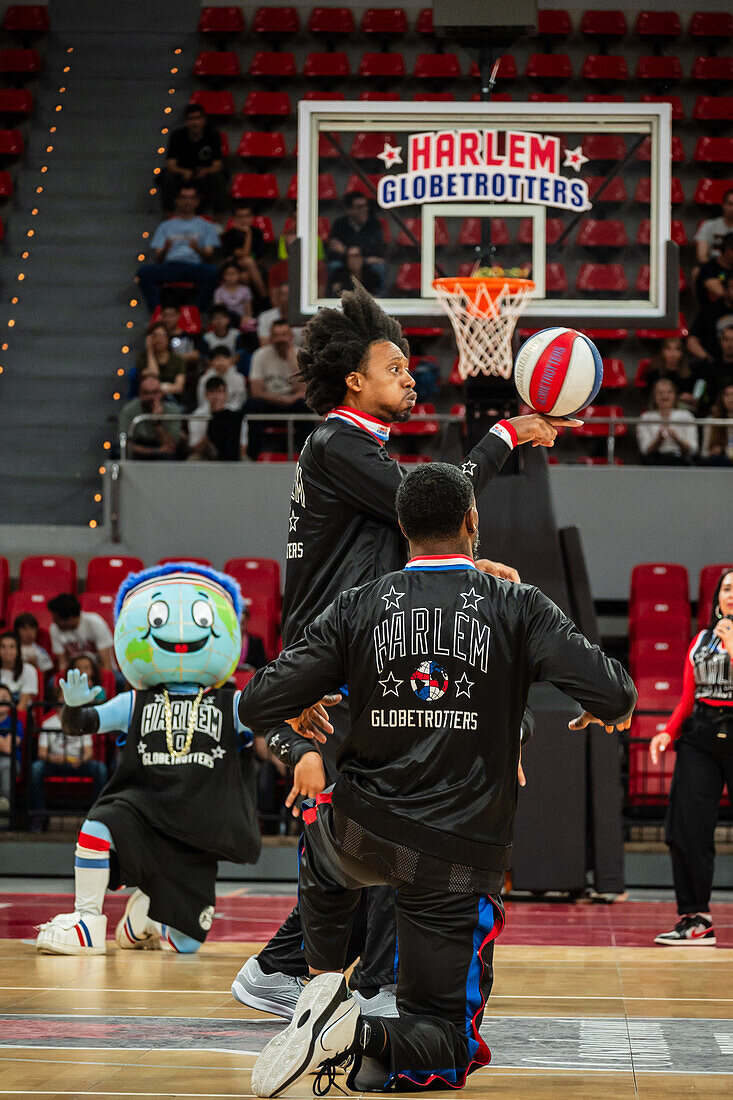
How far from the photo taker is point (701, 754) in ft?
22.5

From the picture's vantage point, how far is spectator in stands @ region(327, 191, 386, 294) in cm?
870

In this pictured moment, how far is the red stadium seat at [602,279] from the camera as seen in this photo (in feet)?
27.9

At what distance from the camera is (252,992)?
4.25 meters

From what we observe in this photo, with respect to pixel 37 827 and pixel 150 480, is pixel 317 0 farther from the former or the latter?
pixel 37 827

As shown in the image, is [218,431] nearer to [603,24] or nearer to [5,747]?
[5,747]

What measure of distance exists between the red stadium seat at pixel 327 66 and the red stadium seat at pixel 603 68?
2508 mm

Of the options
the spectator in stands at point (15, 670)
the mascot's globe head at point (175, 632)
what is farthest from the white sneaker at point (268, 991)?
the spectator in stands at point (15, 670)

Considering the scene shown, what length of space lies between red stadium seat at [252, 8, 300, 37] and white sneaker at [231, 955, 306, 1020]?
1413cm

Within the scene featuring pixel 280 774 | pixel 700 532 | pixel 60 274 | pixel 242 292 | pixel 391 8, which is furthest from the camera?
pixel 391 8

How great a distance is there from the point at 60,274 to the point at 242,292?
257 centimetres

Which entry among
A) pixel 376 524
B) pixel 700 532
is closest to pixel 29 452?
pixel 700 532

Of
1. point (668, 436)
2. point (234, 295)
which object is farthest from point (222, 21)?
point (668, 436)

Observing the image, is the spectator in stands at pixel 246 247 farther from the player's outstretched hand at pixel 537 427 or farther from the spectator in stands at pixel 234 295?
the player's outstretched hand at pixel 537 427

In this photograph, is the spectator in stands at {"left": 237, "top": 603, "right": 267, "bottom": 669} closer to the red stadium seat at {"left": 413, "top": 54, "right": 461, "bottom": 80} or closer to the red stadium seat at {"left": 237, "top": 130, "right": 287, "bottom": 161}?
the red stadium seat at {"left": 237, "top": 130, "right": 287, "bottom": 161}
